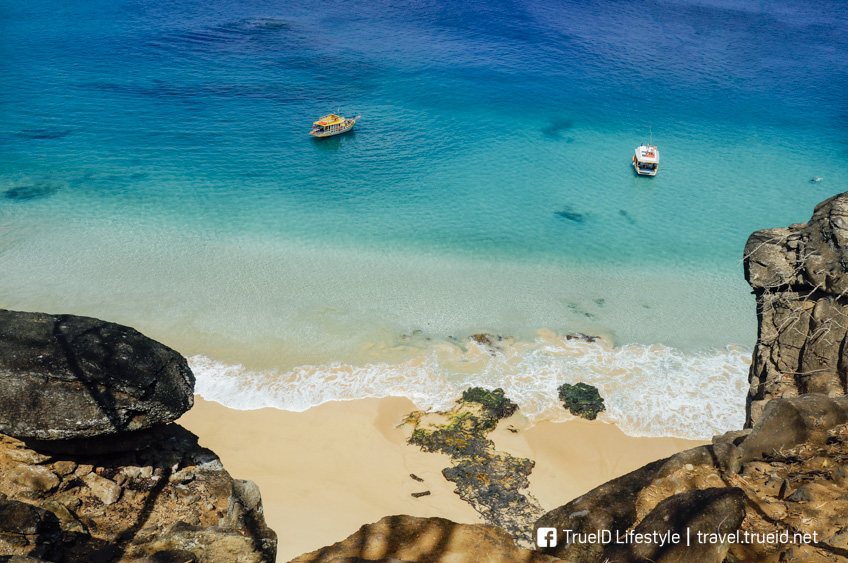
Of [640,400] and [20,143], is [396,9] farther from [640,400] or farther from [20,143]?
[640,400]

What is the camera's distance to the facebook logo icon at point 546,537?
23.4 feet

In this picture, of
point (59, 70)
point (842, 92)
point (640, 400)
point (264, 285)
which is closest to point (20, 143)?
point (59, 70)

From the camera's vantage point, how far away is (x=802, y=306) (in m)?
10.5

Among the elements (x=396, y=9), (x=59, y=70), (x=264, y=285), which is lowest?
(x=264, y=285)

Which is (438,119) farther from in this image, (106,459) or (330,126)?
(106,459)

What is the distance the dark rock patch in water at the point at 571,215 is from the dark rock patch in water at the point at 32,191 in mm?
23268

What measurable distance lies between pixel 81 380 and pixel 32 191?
82.0 ft

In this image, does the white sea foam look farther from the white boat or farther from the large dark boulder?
the white boat

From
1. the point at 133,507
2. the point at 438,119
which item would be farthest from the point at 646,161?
the point at 133,507

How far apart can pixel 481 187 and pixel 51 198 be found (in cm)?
1984

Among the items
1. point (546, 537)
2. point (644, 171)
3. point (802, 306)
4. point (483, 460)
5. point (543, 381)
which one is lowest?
point (543, 381)

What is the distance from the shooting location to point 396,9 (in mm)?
53688

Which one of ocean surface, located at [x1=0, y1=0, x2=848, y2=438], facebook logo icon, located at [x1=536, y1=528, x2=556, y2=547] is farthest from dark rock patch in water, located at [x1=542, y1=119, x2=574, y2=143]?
facebook logo icon, located at [x1=536, y1=528, x2=556, y2=547]

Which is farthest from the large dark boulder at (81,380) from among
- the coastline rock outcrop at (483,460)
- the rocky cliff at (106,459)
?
the coastline rock outcrop at (483,460)
